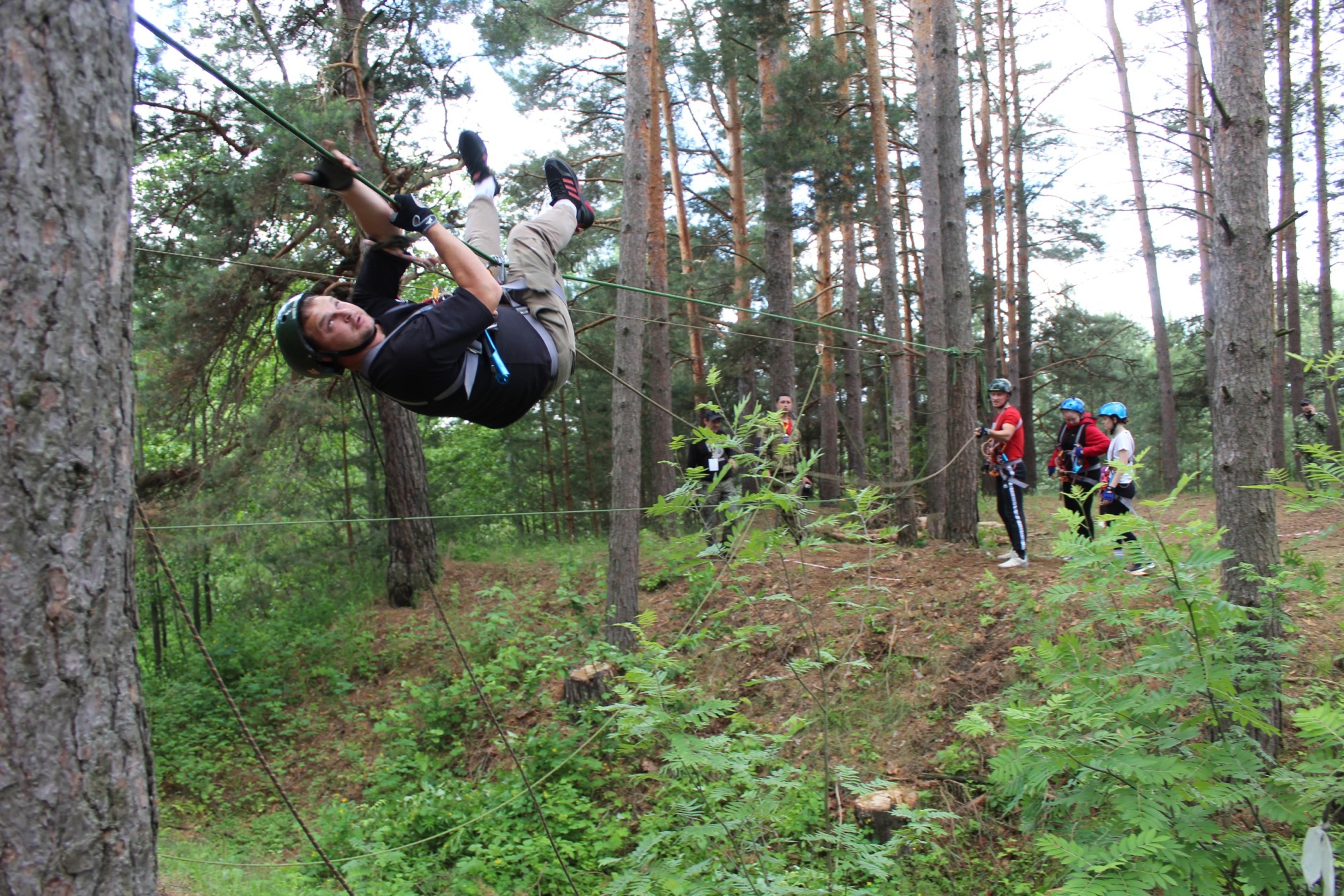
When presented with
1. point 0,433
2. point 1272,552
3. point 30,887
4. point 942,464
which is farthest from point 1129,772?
point 942,464

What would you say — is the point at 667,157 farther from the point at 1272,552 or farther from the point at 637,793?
the point at 1272,552

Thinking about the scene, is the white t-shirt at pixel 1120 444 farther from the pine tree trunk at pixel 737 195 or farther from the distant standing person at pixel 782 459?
the pine tree trunk at pixel 737 195

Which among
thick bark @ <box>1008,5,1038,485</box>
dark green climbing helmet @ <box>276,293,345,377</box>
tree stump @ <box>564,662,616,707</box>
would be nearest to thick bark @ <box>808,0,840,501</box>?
thick bark @ <box>1008,5,1038,485</box>

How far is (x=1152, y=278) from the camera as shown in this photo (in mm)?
15602

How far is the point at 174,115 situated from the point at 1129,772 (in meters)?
9.44

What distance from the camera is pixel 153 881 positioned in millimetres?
1769

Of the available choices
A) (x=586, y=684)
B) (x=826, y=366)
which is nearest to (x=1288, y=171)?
(x=826, y=366)

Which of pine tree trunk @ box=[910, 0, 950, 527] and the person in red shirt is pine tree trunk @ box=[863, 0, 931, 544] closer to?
pine tree trunk @ box=[910, 0, 950, 527]

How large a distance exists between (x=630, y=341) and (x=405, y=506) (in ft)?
13.4

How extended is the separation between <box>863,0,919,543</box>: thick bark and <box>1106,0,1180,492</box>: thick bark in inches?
288

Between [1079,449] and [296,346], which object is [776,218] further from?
[296,346]

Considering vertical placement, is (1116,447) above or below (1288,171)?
below

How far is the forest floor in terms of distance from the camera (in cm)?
527

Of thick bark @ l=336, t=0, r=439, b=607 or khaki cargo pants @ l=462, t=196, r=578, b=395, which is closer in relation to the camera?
khaki cargo pants @ l=462, t=196, r=578, b=395
